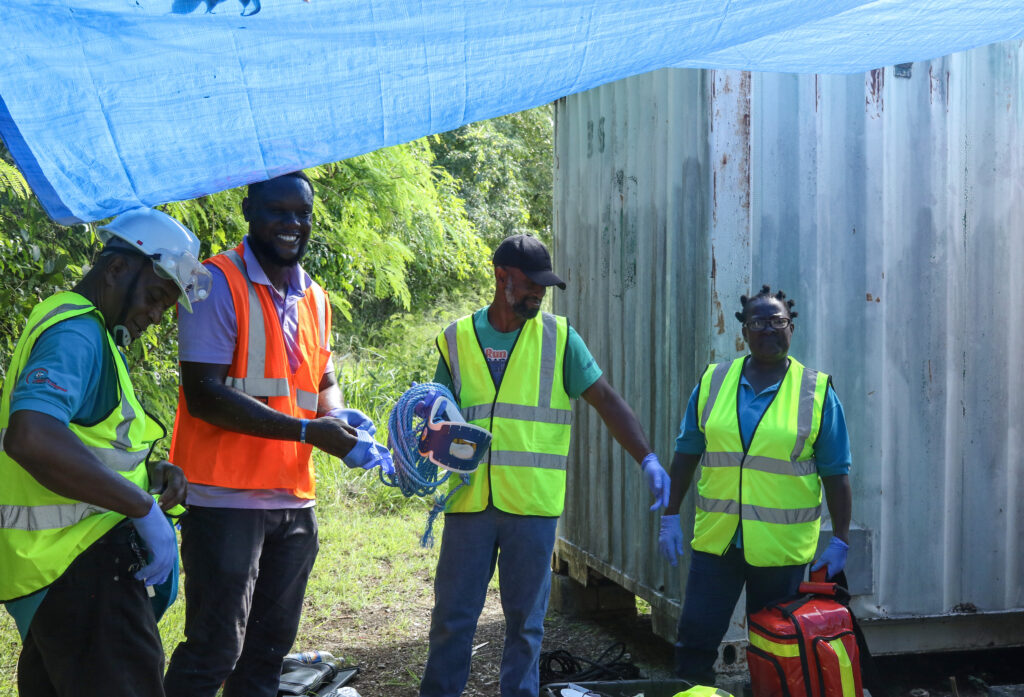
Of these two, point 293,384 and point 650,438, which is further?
point 650,438

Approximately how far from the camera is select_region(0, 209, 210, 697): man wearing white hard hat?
7.75ft

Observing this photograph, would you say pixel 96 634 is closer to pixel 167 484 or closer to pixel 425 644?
pixel 167 484

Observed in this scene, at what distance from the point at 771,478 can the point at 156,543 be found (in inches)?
92.1

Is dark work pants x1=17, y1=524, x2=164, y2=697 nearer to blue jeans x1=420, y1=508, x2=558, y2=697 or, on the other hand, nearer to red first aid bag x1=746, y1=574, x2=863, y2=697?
blue jeans x1=420, y1=508, x2=558, y2=697

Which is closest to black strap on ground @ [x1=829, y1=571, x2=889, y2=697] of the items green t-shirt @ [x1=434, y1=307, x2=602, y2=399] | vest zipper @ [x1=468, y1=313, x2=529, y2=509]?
green t-shirt @ [x1=434, y1=307, x2=602, y2=399]

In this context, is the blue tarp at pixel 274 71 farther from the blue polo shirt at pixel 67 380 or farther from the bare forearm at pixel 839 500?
the bare forearm at pixel 839 500

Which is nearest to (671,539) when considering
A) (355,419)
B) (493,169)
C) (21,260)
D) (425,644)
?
(355,419)

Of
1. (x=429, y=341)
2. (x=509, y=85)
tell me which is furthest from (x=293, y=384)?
(x=429, y=341)

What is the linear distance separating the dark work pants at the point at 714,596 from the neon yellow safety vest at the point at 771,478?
0.07 metres

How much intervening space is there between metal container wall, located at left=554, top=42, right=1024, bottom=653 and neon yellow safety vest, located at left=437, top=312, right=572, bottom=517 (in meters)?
0.91

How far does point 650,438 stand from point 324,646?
217 cm

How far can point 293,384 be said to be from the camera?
3.45m

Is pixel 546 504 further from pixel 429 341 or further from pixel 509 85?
pixel 429 341

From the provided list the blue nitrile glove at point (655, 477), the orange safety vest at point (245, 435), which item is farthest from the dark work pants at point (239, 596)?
the blue nitrile glove at point (655, 477)
